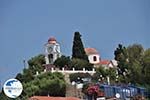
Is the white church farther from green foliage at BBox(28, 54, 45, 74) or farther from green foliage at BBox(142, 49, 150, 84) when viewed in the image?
green foliage at BBox(142, 49, 150, 84)

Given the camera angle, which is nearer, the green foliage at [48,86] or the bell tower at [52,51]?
the green foliage at [48,86]

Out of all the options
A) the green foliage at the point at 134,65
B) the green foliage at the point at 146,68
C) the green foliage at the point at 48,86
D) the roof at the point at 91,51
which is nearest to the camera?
the green foliage at the point at 48,86

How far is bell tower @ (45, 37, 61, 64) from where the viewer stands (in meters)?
70.0

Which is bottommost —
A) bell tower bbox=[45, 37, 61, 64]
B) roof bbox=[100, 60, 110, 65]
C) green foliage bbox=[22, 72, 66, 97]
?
green foliage bbox=[22, 72, 66, 97]

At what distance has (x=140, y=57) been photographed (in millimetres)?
52562

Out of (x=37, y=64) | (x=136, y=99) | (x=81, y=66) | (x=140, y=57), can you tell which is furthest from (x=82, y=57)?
(x=136, y=99)

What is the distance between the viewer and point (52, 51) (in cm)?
7131

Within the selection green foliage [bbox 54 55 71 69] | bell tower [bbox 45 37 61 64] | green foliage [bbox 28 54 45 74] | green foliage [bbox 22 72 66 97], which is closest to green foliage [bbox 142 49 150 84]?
green foliage [bbox 22 72 66 97]

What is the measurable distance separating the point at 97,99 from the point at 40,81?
14.2 m

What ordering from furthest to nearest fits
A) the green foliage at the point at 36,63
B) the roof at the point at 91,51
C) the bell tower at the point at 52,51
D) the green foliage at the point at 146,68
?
the roof at the point at 91,51
the bell tower at the point at 52,51
the green foliage at the point at 36,63
the green foliage at the point at 146,68

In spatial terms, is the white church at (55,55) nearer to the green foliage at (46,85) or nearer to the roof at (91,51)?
the roof at (91,51)

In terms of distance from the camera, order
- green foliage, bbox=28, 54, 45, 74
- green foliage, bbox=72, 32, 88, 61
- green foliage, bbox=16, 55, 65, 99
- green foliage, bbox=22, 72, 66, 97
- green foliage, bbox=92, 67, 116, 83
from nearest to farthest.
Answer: green foliage, bbox=16, 55, 65, 99
green foliage, bbox=22, 72, 66, 97
green foliage, bbox=92, 67, 116, 83
green foliage, bbox=72, 32, 88, 61
green foliage, bbox=28, 54, 45, 74

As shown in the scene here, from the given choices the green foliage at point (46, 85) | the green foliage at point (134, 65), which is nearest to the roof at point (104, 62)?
the green foliage at point (134, 65)

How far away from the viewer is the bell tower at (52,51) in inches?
2756
